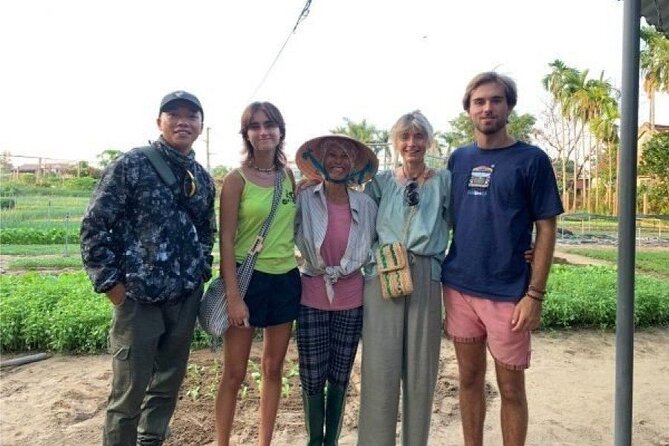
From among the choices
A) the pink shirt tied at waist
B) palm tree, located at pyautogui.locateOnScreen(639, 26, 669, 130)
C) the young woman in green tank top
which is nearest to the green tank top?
the young woman in green tank top

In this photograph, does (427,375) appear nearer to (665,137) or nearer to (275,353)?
(275,353)

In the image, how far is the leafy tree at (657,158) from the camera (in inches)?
679

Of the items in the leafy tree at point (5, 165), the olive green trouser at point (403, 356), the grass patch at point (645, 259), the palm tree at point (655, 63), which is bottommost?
the grass patch at point (645, 259)

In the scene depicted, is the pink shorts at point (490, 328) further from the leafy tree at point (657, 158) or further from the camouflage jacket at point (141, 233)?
the leafy tree at point (657, 158)

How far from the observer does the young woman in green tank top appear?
7.79 ft

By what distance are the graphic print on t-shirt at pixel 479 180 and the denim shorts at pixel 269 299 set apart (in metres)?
0.99

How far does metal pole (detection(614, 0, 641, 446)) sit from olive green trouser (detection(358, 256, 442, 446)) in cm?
85

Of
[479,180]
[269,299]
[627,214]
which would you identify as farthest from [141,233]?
[627,214]

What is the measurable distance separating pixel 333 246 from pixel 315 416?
2.91ft

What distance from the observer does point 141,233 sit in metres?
2.21

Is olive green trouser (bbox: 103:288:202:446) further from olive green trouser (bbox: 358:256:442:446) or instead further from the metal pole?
the metal pole

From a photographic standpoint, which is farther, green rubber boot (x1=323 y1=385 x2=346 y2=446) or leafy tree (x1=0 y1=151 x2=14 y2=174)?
leafy tree (x1=0 y1=151 x2=14 y2=174)

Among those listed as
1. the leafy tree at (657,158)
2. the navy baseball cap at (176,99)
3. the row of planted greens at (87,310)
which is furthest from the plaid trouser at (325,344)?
the leafy tree at (657,158)

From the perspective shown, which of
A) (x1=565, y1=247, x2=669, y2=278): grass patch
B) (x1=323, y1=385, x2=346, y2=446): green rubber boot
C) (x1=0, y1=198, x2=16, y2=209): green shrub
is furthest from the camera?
(x1=0, y1=198, x2=16, y2=209): green shrub
